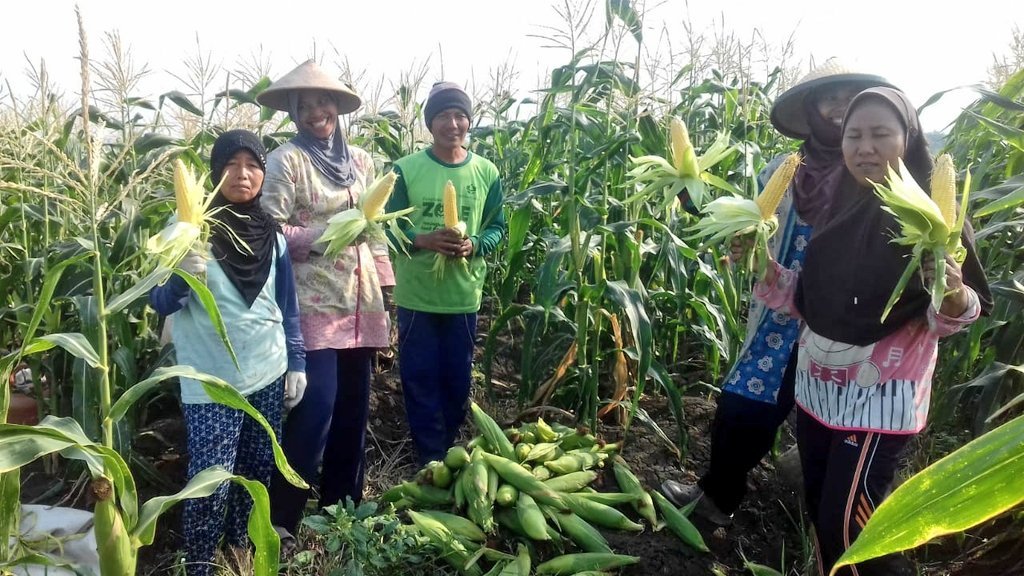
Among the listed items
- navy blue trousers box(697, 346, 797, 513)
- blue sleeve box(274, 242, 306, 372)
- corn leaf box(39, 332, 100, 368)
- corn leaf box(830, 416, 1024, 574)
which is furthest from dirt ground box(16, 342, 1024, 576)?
corn leaf box(830, 416, 1024, 574)

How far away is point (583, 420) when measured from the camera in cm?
382

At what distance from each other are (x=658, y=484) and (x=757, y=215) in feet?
5.31

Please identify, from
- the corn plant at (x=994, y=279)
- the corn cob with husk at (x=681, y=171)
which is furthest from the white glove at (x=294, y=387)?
the corn plant at (x=994, y=279)

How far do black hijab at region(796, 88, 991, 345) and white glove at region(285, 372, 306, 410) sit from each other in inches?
81.9

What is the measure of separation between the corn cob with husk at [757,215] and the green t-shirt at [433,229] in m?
1.55

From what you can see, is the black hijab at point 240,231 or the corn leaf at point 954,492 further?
the black hijab at point 240,231

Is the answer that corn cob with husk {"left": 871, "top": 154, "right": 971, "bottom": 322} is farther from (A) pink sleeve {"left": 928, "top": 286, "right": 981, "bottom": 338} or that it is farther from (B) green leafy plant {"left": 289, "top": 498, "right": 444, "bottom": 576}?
(B) green leafy plant {"left": 289, "top": 498, "right": 444, "bottom": 576}

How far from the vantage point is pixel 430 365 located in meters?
3.73

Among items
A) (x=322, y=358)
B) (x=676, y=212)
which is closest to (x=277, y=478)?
(x=322, y=358)

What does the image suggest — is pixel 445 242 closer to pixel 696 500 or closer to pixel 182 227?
pixel 182 227

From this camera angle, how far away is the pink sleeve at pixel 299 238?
3092 millimetres

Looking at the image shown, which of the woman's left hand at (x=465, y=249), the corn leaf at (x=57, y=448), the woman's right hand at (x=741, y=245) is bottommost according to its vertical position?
the corn leaf at (x=57, y=448)

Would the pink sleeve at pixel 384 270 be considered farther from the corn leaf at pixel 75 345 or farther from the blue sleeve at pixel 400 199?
the corn leaf at pixel 75 345

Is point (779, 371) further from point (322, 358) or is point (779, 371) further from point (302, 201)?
point (302, 201)
